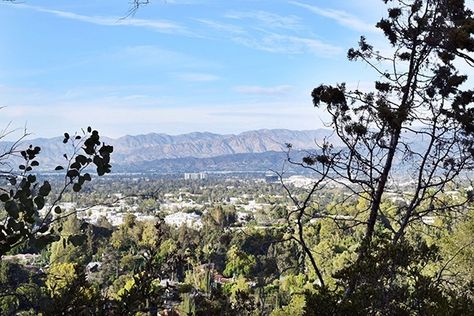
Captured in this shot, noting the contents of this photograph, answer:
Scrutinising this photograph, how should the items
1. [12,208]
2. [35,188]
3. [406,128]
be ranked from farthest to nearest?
[406,128] < [35,188] < [12,208]

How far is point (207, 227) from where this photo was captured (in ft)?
143

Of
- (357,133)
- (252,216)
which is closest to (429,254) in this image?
(357,133)

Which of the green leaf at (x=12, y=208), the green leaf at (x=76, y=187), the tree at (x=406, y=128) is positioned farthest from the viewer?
the tree at (x=406, y=128)

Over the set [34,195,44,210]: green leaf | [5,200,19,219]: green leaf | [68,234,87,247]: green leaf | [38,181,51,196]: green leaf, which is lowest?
[68,234,87,247]: green leaf

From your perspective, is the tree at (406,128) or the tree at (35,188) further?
the tree at (406,128)

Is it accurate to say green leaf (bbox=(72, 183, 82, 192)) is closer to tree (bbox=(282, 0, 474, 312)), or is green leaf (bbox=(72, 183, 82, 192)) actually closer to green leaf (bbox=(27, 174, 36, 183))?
green leaf (bbox=(27, 174, 36, 183))

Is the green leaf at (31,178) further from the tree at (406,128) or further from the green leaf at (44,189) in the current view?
the tree at (406,128)

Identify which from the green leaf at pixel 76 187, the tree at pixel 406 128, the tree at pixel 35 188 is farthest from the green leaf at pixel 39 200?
the tree at pixel 406 128

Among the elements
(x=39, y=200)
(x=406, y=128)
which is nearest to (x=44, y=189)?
(x=39, y=200)

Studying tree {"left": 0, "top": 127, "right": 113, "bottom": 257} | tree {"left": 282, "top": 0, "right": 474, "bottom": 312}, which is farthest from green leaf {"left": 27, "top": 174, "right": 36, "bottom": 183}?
tree {"left": 282, "top": 0, "right": 474, "bottom": 312}

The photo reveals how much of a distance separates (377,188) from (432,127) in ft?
2.95

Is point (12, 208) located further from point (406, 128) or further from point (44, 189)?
point (406, 128)

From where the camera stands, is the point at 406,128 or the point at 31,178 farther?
the point at 406,128

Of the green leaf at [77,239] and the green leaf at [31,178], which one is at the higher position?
the green leaf at [31,178]
